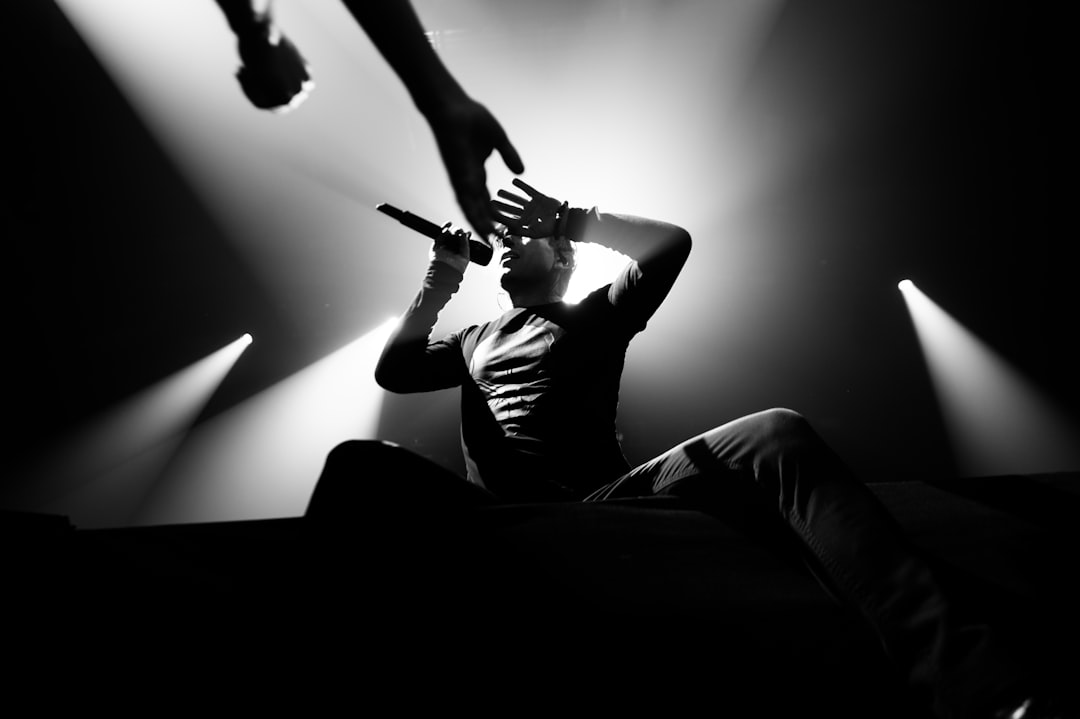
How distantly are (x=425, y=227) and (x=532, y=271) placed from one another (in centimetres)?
36

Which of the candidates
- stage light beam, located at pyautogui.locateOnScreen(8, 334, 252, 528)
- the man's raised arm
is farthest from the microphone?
stage light beam, located at pyautogui.locateOnScreen(8, 334, 252, 528)

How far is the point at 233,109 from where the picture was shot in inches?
99.1

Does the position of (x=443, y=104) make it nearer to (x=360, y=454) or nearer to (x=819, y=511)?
(x=360, y=454)

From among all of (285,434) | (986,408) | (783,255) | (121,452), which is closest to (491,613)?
(783,255)

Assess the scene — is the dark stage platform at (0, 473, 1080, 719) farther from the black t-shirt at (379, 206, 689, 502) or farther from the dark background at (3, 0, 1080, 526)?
the dark background at (3, 0, 1080, 526)

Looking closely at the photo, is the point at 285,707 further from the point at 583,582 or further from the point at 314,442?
the point at 314,442

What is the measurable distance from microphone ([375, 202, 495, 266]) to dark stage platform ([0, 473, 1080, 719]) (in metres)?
1.03

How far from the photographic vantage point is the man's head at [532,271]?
186 cm

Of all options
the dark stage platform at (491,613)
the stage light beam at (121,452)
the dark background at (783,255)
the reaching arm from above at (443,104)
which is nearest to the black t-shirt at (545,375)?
the dark stage platform at (491,613)

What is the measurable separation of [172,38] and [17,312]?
5.07 feet

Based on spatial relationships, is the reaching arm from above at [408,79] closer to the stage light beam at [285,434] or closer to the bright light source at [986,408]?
the stage light beam at [285,434]

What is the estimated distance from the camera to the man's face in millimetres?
1873

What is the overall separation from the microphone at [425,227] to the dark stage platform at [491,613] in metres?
1.03

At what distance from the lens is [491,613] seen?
2.29 feet
